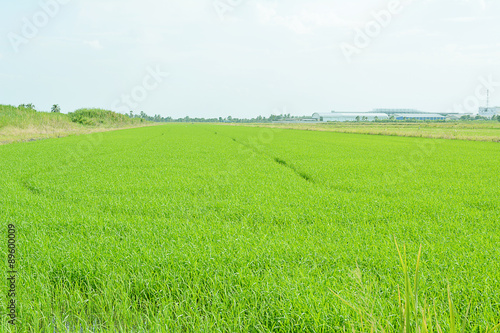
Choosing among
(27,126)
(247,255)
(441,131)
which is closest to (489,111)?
(441,131)

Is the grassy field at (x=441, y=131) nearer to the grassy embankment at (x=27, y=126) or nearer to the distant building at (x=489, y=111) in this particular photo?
the grassy embankment at (x=27, y=126)

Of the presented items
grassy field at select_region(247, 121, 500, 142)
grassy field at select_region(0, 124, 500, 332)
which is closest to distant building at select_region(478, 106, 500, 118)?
grassy field at select_region(247, 121, 500, 142)

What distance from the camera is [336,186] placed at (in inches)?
333

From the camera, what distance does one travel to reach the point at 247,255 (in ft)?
12.7

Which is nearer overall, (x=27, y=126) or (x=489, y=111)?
(x=27, y=126)

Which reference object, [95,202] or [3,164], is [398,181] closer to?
[95,202]

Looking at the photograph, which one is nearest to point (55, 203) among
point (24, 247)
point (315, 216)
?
point (24, 247)

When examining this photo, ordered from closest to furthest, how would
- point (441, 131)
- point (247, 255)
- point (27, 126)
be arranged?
point (247, 255) → point (27, 126) → point (441, 131)

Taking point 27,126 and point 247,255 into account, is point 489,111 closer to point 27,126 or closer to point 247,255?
point 27,126

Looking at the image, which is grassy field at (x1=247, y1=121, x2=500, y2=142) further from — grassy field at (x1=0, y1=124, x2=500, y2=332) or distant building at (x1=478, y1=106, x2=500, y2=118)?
distant building at (x1=478, y1=106, x2=500, y2=118)

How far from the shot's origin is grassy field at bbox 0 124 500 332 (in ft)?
9.05

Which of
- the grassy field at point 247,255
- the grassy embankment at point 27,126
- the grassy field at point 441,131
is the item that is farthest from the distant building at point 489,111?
the grassy field at point 247,255

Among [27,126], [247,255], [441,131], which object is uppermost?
[27,126]

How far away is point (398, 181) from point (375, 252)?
230 inches
